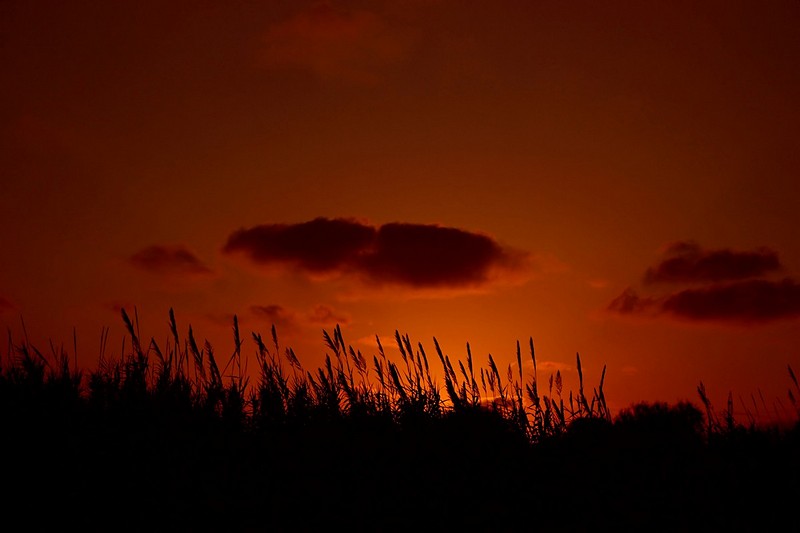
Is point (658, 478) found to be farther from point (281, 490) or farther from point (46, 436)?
point (46, 436)

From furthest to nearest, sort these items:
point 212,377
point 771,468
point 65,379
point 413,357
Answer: point 413,357 → point 212,377 → point 65,379 → point 771,468

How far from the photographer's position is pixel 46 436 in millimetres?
4758

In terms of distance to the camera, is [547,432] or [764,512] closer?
[764,512]

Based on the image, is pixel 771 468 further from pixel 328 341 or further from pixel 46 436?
pixel 46 436

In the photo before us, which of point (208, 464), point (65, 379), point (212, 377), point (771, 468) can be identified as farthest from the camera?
point (212, 377)

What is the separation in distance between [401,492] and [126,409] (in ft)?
7.31

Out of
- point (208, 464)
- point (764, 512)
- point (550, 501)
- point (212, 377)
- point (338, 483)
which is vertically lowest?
point (764, 512)

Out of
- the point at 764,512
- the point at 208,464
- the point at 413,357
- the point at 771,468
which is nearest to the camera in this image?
the point at 764,512

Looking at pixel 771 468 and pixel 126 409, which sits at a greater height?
pixel 126 409

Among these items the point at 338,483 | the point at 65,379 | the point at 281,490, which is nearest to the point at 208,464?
the point at 281,490

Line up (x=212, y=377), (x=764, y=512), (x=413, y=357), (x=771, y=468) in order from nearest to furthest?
(x=764, y=512) < (x=771, y=468) < (x=212, y=377) < (x=413, y=357)

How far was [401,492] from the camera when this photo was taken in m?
4.46

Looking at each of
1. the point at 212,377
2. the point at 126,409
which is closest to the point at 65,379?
the point at 126,409

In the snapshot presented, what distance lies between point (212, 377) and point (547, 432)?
3017 mm
